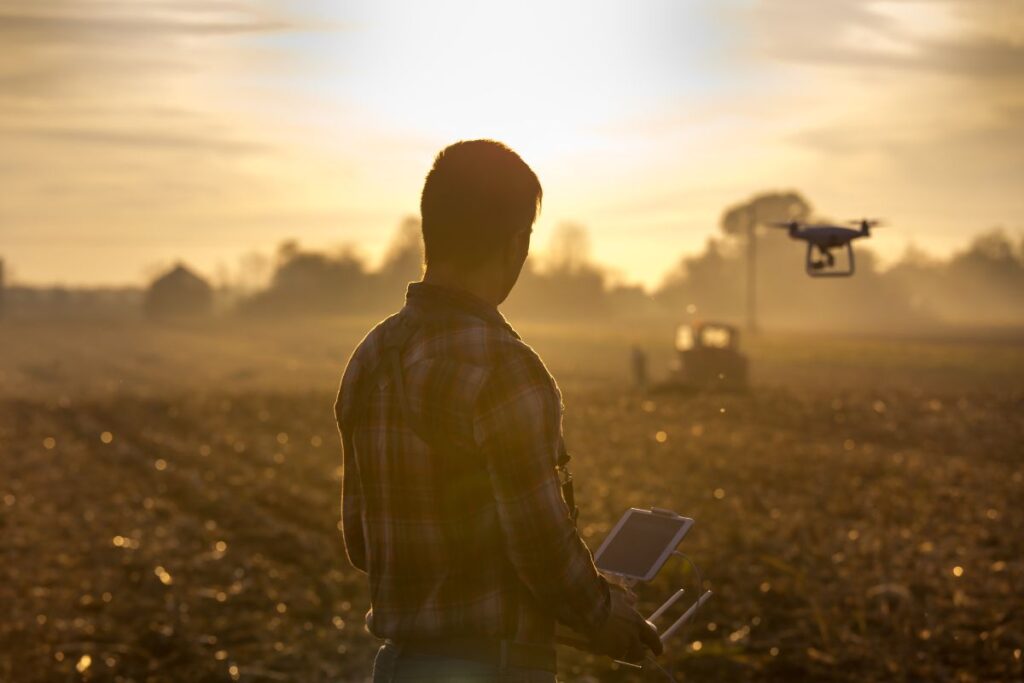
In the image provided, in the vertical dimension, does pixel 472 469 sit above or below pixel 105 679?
above

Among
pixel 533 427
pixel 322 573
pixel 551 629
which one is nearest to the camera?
pixel 533 427

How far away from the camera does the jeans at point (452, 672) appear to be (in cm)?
283

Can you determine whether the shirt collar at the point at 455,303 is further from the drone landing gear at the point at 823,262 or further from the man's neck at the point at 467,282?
the drone landing gear at the point at 823,262

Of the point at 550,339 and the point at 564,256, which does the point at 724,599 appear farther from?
the point at 564,256

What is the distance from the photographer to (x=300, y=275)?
103938mm

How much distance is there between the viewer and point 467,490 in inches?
111

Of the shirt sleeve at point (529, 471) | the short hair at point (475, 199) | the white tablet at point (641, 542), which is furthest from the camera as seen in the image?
the white tablet at point (641, 542)

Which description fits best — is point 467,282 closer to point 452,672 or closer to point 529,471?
point 529,471

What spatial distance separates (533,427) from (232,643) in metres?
6.85

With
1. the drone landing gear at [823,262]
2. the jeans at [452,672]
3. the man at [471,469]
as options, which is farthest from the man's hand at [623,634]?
the drone landing gear at [823,262]

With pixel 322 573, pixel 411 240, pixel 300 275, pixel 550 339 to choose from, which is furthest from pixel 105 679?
pixel 300 275

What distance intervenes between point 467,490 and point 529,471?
7.7 inches

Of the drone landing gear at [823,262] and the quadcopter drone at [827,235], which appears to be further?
the drone landing gear at [823,262]

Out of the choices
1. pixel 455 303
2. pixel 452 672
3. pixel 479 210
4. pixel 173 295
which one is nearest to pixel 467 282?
pixel 455 303
